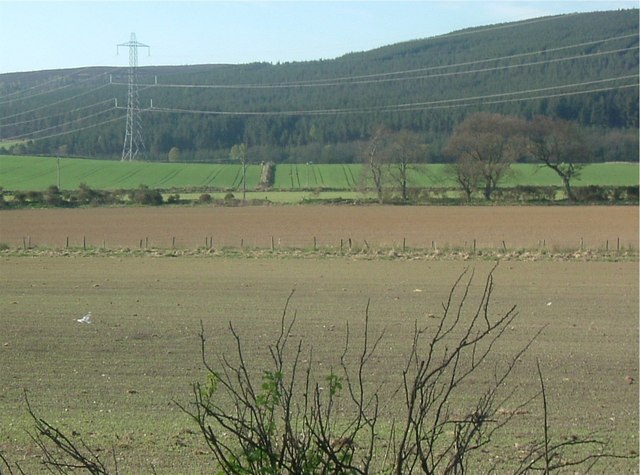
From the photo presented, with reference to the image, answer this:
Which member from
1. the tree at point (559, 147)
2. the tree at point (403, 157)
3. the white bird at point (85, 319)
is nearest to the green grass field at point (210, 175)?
the tree at point (403, 157)

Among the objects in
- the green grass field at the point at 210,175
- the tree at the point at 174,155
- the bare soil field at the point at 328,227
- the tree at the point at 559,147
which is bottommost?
the bare soil field at the point at 328,227

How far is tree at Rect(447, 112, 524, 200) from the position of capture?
79.0m

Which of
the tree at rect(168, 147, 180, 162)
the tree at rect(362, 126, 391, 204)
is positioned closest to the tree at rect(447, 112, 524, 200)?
the tree at rect(362, 126, 391, 204)

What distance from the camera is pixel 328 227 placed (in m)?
55.1

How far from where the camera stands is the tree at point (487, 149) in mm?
79000

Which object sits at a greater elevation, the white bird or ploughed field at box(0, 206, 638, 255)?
the white bird

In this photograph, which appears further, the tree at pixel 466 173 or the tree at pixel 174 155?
the tree at pixel 174 155

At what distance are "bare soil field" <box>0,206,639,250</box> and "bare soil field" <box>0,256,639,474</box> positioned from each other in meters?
8.86

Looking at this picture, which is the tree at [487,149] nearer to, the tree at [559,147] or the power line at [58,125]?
the tree at [559,147]

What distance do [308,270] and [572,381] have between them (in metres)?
17.8

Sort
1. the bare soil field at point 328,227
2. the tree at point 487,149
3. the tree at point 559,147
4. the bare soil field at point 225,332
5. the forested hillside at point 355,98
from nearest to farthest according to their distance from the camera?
the bare soil field at point 225,332 < the bare soil field at point 328,227 < the tree at point 487,149 < the tree at point 559,147 < the forested hillside at point 355,98

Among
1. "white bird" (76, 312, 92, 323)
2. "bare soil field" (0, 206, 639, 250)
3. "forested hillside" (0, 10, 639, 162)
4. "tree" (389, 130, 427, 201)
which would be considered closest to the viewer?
"white bird" (76, 312, 92, 323)

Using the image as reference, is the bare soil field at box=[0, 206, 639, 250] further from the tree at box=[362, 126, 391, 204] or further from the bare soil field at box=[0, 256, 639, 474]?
the tree at box=[362, 126, 391, 204]

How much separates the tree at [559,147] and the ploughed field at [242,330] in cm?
3880
